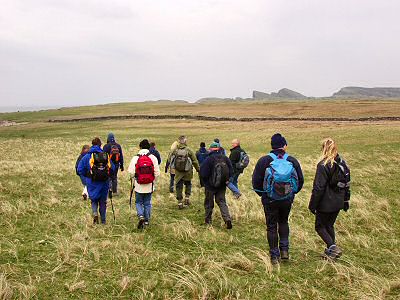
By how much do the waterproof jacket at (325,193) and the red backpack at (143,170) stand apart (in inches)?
166

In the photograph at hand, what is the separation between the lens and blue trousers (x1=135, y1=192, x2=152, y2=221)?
974 cm

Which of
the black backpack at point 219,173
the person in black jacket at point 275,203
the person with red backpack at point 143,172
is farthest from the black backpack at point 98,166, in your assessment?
the person in black jacket at point 275,203

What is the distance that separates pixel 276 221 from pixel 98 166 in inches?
186

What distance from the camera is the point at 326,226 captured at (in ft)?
25.5

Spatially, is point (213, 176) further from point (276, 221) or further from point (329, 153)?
point (329, 153)

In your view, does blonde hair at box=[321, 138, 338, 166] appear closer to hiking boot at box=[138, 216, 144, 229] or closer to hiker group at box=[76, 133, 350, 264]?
hiker group at box=[76, 133, 350, 264]

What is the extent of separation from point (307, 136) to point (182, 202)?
27.2 m

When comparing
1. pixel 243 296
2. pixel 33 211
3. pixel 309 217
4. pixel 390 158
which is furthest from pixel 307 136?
pixel 243 296

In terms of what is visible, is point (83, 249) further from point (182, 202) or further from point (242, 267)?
point (182, 202)

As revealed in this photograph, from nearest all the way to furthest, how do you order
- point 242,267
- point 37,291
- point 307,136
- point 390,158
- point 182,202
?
point 37,291
point 242,267
point 182,202
point 390,158
point 307,136

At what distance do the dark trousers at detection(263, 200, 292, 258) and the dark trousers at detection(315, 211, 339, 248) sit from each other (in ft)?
2.73

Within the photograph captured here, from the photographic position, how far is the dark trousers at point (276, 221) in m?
7.10

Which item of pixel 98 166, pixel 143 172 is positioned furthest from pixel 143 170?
pixel 98 166

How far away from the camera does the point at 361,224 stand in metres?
10.9
